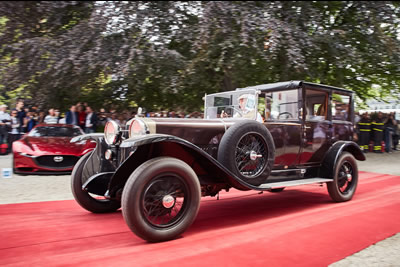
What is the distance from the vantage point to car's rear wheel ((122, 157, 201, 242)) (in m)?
3.17

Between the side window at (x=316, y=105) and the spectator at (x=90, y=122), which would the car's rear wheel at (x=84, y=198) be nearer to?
the side window at (x=316, y=105)

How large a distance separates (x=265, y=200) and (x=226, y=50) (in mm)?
5276

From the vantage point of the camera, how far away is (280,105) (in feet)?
17.2

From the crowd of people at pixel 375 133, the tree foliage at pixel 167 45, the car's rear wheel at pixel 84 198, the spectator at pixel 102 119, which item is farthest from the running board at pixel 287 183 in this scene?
the crowd of people at pixel 375 133

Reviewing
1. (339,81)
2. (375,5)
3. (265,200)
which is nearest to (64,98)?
(265,200)

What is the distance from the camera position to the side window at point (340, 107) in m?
5.62

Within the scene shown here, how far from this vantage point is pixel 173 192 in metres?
3.53

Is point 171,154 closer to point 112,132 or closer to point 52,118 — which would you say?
point 112,132

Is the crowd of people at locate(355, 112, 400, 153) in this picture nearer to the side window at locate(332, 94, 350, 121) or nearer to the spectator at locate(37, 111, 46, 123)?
the side window at locate(332, 94, 350, 121)

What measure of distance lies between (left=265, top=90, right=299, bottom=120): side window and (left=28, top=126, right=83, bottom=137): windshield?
554 centimetres

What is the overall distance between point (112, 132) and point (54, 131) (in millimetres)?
5086

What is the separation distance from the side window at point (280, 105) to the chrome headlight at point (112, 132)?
2318 millimetres

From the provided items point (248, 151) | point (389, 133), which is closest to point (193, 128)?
point (248, 151)

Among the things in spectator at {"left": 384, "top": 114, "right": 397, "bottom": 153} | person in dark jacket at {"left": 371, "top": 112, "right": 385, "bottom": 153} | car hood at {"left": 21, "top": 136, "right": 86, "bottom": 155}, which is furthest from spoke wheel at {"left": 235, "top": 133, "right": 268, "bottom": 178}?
spectator at {"left": 384, "top": 114, "right": 397, "bottom": 153}
